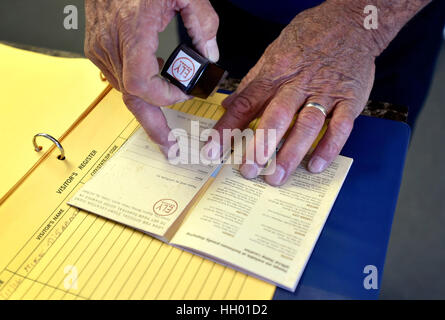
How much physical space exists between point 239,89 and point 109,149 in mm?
331

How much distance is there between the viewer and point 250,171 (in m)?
0.76

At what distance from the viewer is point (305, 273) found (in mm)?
650

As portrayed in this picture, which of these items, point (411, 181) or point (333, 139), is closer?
point (333, 139)

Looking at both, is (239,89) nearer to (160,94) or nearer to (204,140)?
A: (204,140)

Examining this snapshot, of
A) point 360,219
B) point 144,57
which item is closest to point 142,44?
point 144,57

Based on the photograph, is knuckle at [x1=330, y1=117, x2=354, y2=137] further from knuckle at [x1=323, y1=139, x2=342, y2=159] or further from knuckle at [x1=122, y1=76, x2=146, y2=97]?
knuckle at [x1=122, y1=76, x2=146, y2=97]

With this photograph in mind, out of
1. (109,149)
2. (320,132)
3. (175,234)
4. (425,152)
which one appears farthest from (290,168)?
(425,152)

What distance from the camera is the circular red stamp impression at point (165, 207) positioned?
0.71 meters

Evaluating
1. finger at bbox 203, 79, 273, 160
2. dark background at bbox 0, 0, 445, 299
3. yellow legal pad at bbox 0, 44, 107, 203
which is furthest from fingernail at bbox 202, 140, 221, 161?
dark background at bbox 0, 0, 445, 299

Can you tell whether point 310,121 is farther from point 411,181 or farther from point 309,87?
point 411,181

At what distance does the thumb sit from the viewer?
0.73 metres

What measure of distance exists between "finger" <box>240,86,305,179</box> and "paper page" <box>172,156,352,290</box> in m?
0.03

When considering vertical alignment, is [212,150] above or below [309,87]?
below

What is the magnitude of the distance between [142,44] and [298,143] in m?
0.35
